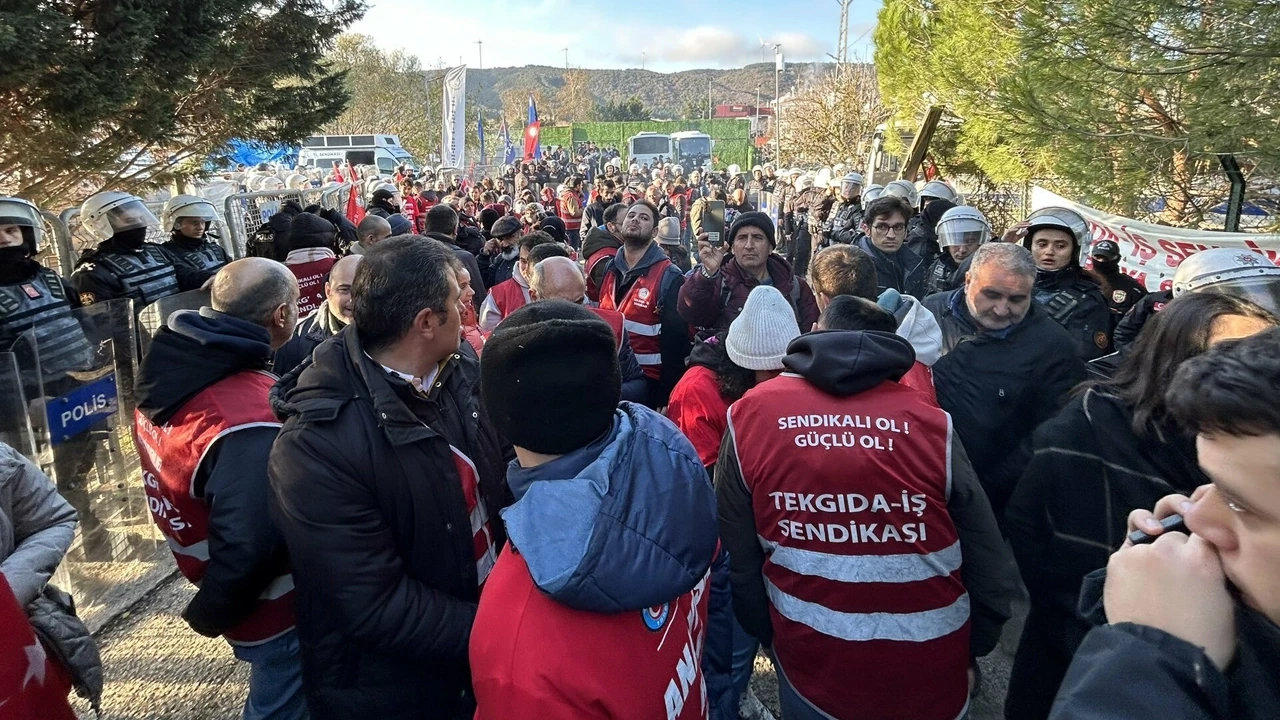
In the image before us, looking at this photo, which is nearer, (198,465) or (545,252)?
(198,465)

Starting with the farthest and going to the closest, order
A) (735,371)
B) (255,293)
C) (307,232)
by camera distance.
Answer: (307,232), (735,371), (255,293)

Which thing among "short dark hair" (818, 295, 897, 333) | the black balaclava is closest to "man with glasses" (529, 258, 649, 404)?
"short dark hair" (818, 295, 897, 333)

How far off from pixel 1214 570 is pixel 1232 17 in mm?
3744

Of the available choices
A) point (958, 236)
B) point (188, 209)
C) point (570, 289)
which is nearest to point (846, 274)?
point (570, 289)

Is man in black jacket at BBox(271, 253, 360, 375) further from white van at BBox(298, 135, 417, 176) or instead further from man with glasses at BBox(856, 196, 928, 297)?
white van at BBox(298, 135, 417, 176)

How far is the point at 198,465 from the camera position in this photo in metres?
2.05

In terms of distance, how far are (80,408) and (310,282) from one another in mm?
1763

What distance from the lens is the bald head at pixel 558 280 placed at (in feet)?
11.5

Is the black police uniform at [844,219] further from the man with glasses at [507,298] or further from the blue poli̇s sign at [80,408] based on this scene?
the blue poli̇s sign at [80,408]

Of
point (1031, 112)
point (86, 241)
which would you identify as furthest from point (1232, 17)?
point (86, 241)

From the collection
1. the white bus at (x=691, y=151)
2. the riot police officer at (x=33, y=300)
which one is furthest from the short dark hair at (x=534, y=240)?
the white bus at (x=691, y=151)

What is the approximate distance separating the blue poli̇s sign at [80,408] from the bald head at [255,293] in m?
1.90

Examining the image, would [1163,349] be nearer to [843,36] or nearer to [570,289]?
[570,289]

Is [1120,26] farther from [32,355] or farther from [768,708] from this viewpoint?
[32,355]
